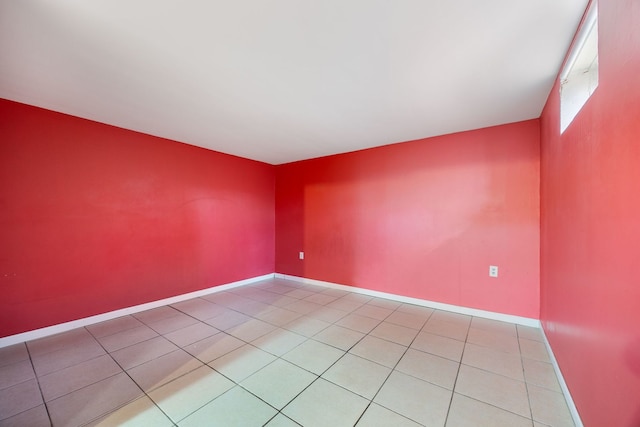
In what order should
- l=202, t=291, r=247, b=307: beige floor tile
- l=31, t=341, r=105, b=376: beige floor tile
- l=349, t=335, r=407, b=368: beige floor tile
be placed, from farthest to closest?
1. l=202, t=291, r=247, b=307: beige floor tile
2. l=349, t=335, r=407, b=368: beige floor tile
3. l=31, t=341, r=105, b=376: beige floor tile

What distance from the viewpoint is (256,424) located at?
1319 mm

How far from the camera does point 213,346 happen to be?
212cm

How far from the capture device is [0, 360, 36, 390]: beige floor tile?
1637 millimetres

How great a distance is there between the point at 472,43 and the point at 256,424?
2.49 meters

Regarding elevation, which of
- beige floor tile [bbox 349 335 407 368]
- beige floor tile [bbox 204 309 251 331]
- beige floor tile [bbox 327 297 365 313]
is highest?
beige floor tile [bbox 349 335 407 368]

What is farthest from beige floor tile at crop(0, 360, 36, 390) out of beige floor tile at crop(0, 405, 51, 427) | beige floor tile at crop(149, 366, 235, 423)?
beige floor tile at crop(149, 366, 235, 423)

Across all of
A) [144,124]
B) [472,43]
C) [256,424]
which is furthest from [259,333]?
[472,43]

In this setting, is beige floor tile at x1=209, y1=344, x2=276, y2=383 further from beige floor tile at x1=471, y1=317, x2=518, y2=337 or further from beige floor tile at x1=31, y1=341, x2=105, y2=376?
beige floor tile at x1=471, y1=317, x2=518, y2=337

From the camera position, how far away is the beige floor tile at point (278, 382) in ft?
4.99

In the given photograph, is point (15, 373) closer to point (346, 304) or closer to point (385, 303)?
point (346, 304)

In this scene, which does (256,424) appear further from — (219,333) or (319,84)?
(319,84)

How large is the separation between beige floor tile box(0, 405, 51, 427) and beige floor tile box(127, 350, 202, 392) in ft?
1.36

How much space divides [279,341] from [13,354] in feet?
7.05

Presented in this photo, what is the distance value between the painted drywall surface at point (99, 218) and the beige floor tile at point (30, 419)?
4.09 ft
